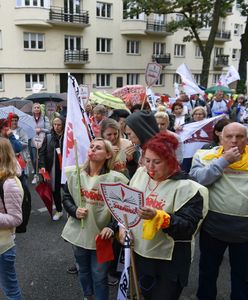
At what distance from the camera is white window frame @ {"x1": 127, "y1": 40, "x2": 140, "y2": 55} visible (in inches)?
1314

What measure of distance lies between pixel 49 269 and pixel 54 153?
179 centimetres

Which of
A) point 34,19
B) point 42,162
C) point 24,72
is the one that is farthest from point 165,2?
point 42,162

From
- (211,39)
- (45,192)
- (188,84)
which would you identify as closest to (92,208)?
(45,192)

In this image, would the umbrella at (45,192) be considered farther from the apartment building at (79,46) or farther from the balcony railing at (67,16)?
the balcony railing at (67,16)

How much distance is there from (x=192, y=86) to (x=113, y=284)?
31.3 ft

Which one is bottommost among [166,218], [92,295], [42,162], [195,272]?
[195,272]

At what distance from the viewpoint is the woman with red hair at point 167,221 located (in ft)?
7.45

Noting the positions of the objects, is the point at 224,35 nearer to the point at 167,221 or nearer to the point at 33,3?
the point at 33,3

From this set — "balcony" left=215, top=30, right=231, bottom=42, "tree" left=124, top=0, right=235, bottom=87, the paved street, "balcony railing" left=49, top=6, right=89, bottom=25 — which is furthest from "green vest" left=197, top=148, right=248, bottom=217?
"balcony" left=215, top=30, right=231, bottom=42

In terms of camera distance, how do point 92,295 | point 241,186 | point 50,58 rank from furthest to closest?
point 50,58 < point 92,295 < point 241,186

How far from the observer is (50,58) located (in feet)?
92.0

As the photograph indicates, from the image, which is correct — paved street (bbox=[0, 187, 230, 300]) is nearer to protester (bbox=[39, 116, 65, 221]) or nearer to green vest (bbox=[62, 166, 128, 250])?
protester (bbox=[39, 116, 65, 221])

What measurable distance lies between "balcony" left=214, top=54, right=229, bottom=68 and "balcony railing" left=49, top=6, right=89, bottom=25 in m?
19.3

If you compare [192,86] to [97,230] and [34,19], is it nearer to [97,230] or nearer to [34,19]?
[97,230]
